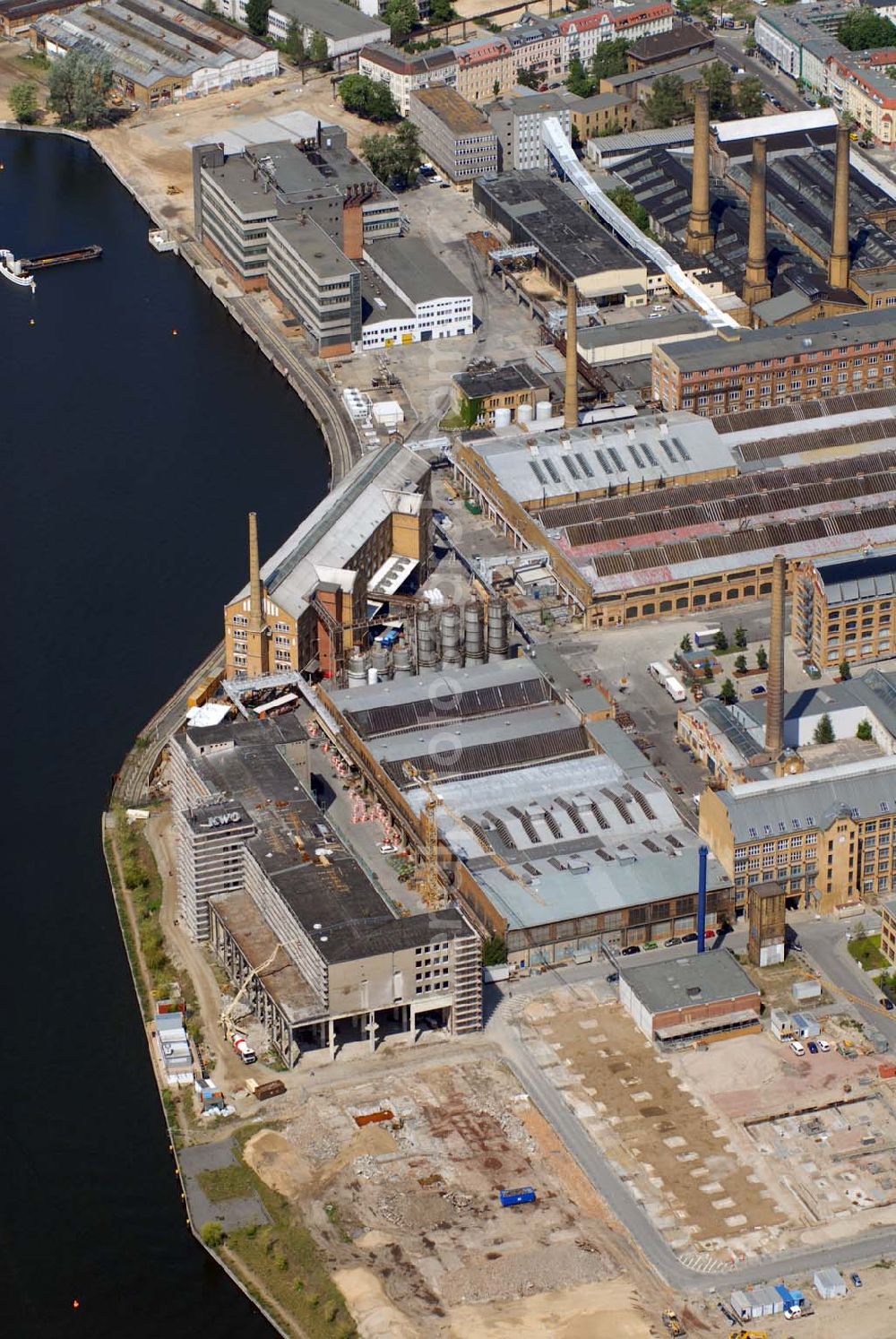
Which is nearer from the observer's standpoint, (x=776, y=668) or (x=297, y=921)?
(x=297, y=921)

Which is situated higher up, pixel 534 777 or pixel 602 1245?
pixel 534 777

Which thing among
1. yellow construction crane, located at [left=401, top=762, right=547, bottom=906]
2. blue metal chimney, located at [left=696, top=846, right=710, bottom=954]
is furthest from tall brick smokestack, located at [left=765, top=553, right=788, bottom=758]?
yellow construction crane, located at [left=401, top=762, right=547, bottom=906]

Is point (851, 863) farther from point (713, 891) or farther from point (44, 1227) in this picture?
point (44, 1227)

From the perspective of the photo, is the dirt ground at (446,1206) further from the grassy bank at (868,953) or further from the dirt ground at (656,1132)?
the grassy bank at (868,953)

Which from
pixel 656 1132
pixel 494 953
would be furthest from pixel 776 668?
pixel 656 1132

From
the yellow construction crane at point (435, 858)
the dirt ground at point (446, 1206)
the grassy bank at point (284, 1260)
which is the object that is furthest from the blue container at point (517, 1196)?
the yellow construction crane at point (435, 858)

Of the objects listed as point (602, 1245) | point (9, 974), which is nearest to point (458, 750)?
point (9, 974)

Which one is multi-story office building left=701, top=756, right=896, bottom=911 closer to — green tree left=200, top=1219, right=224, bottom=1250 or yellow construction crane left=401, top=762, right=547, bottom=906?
yellow construction crane left=401, top=762, right=547, bottom=906

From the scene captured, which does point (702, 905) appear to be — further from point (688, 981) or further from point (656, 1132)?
point (656, 1132)
